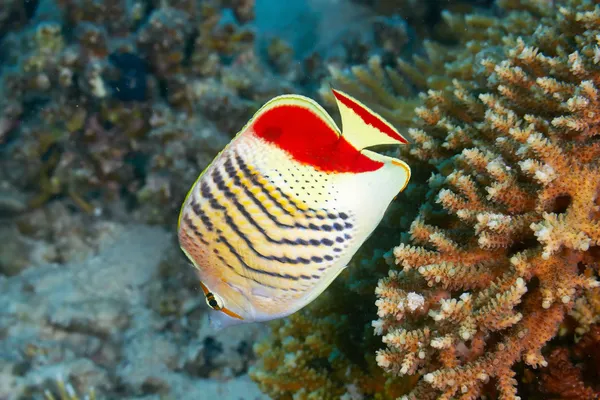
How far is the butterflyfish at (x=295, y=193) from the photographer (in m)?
1.37

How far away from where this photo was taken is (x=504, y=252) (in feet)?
5.57

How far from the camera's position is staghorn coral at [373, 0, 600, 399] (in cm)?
152

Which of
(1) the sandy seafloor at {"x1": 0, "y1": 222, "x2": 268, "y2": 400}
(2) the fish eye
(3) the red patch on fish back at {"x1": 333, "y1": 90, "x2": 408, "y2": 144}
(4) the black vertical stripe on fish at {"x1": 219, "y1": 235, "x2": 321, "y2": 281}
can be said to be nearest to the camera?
(3) the red patch on fish back at {"x1": 333, "y1": 90, "x2": 408, "y2": 144}

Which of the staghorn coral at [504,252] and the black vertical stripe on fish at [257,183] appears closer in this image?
the black vertical stripe on fish at [257,183]

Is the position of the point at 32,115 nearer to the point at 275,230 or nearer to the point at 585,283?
the point at 275,230

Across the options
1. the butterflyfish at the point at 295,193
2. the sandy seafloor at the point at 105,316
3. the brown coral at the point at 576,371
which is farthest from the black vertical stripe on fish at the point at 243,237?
the sandy seafloor at the point at 105,316

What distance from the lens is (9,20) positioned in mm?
5215

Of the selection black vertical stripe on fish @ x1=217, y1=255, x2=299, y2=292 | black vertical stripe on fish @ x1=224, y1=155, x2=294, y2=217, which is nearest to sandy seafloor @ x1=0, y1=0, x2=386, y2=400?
black vertical stripe on fish @ x1=217, y1=255, x2=299, y2=292

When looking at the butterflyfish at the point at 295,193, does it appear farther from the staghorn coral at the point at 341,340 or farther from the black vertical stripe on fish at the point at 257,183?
the staghorn coral at the point at 341,340

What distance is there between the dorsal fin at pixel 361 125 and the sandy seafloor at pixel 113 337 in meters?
2.34

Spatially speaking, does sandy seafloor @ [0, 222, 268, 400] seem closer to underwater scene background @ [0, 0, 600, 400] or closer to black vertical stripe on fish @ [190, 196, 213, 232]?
underwater scene background @ [0, 0, 600, 400]

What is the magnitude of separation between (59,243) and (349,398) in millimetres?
3622

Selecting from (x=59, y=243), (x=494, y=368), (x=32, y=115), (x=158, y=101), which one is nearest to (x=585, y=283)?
(x=494, y=368)

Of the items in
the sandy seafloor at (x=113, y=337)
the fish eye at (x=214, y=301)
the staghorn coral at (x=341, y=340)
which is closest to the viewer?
the fish eye at (x=214, y=301)
